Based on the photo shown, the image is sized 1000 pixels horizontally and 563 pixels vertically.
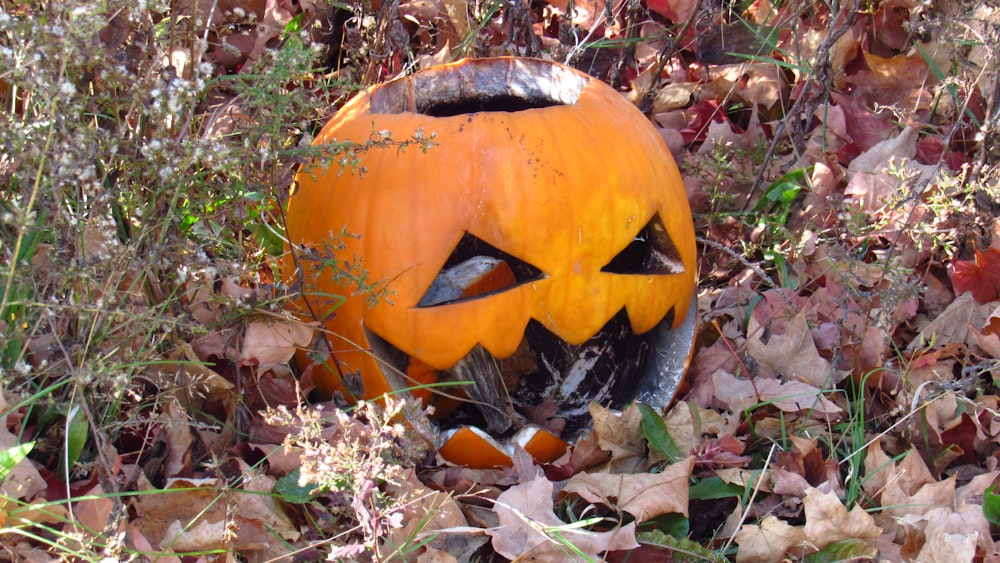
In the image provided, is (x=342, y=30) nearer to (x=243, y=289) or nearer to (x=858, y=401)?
(x=243, y=289)

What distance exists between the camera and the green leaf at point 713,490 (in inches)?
74.6

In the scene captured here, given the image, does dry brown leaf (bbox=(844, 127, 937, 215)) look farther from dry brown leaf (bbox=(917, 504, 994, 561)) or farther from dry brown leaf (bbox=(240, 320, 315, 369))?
dry brown leaf (bbox=(240, 320, 315, 369))

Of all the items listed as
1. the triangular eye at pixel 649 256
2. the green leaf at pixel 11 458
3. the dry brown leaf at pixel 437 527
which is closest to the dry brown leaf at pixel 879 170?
the triangular eye at pixel 649 256

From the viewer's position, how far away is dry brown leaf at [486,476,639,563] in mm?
1686

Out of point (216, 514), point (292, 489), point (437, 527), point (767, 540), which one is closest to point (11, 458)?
point (216, 514)

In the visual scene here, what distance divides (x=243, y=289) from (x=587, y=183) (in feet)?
2.75

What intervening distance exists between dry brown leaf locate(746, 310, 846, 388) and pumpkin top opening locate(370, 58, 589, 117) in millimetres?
754

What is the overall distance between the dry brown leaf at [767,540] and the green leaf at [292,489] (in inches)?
31.2

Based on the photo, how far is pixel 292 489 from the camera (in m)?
1.76

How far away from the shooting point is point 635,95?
10.2 ft

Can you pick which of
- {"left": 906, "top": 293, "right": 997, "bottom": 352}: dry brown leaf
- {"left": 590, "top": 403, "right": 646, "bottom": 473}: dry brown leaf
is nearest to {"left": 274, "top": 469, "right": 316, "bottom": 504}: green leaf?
{"left": 590, "top": 403, "right": 646, "bottom": 473}: dry brown leaf

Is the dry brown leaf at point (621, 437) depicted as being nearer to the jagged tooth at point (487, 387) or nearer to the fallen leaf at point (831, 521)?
the jagged tooth at point (487, 387)

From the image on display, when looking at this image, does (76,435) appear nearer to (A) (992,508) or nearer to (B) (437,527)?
→ (B) (437,527)

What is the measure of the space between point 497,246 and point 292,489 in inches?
23.3
